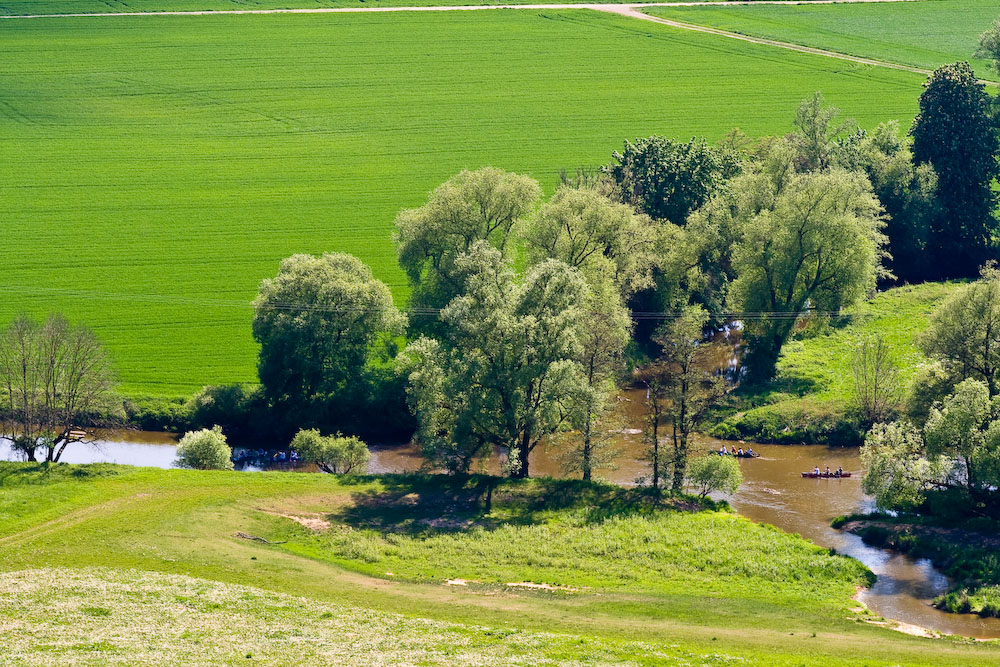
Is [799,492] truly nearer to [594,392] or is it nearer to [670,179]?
[594,392]

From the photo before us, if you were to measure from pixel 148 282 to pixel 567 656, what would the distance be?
7808 cm

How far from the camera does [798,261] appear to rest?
12031 cm

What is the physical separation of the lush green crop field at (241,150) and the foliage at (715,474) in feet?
136

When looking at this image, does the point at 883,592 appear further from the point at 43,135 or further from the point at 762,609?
the point at 43,135

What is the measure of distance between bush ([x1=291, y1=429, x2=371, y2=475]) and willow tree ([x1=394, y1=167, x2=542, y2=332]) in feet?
64.3

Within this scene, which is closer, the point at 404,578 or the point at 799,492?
the point at 404,578

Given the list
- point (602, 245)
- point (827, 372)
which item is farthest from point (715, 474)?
point (602, 245)

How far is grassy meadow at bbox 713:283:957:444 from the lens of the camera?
10981cm

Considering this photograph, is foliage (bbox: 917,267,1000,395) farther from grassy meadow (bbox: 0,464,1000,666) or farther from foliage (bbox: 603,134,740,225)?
foliage (bbox: 603,134,740,225)

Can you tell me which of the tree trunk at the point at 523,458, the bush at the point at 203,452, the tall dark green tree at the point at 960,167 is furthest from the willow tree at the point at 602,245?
the tall dark green tree at the point at 960,167

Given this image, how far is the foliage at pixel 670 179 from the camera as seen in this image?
13562cm

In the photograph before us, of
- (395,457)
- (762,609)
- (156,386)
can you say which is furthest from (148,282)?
(762,609)

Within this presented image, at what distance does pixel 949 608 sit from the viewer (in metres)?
77.6

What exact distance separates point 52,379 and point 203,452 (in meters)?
12.3
